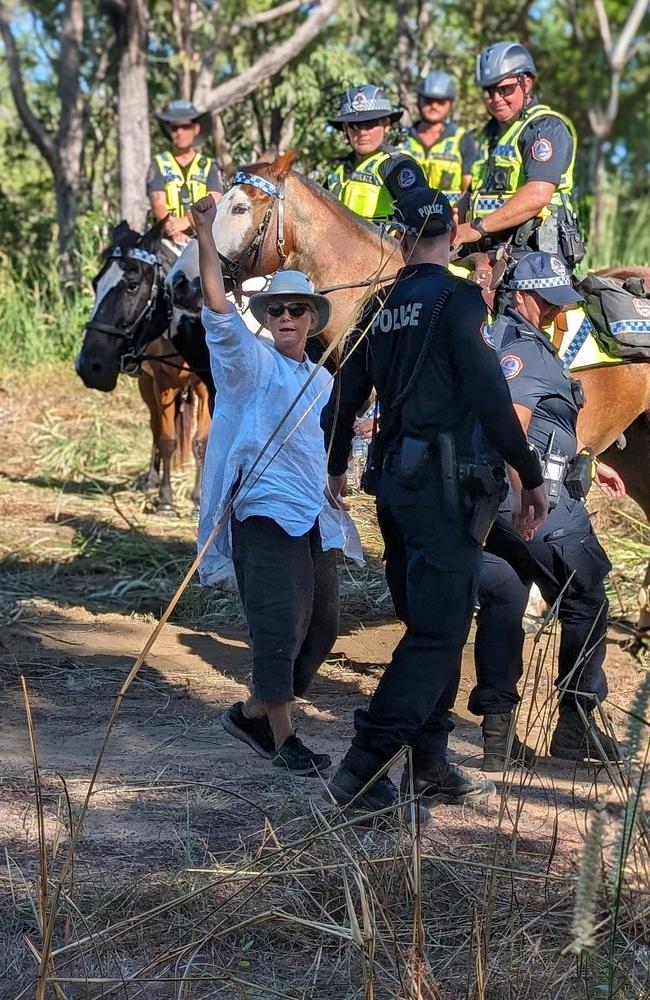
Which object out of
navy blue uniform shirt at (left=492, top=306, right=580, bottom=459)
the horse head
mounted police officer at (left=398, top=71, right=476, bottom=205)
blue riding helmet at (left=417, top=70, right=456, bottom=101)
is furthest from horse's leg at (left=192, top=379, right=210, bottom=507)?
navy blue uniform shirt at (left=492, top=306, right=580, bottom=459)

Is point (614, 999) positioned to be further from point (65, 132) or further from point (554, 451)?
point (65, 132)

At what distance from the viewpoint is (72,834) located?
130 inches

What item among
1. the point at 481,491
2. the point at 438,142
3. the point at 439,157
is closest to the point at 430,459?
the point at 481,491

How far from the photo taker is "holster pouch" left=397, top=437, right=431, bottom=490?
4.24m

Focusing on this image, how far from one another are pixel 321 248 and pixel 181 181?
4.44 m

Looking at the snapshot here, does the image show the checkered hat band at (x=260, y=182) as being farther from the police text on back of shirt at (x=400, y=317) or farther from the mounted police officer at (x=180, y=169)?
the mounted police officer at (x=180, y=169)

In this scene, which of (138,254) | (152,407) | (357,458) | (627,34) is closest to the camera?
(357,458)

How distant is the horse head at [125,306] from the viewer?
9164 millimetres

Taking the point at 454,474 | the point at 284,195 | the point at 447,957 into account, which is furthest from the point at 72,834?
the point at 284,195

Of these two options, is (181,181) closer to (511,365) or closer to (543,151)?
(543,151)

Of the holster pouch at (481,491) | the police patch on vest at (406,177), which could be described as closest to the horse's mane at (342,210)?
the police patch on vest at (406,177)

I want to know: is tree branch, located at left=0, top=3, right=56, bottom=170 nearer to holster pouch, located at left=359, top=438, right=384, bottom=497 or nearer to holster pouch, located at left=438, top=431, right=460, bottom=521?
holster pouch, located at left=359, top=438, right=384, bottom=497

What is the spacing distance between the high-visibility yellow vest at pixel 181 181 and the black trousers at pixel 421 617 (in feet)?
22.5

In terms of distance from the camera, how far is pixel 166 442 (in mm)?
10531
